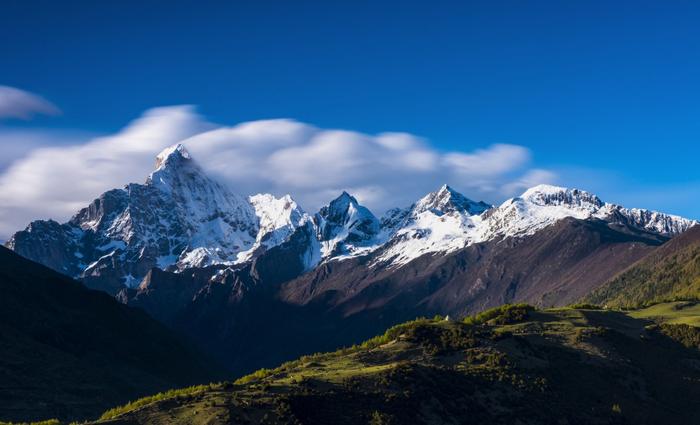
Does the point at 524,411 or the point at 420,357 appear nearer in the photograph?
the point at 524,411

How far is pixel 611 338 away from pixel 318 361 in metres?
49.0

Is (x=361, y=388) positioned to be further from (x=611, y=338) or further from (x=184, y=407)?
(x=611, y=338)

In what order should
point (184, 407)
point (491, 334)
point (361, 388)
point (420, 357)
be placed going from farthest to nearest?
point (491, 334), point (420, 357), point (361, 388), point (184, 407)

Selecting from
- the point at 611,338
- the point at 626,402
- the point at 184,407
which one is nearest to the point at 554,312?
the point at 611,338

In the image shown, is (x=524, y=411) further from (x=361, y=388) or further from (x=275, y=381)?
(x=275, y=381)

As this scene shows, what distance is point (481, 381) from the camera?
4309 inches

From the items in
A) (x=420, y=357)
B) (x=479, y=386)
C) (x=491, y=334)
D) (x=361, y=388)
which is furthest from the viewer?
(x=491, y=334)

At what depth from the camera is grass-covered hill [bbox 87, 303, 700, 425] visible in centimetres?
9206

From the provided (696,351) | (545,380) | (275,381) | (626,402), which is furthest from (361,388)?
(696,351)

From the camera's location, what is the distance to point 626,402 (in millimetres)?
114438

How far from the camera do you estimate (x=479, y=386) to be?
107750 mm

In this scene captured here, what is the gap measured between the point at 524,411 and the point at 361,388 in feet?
69.6

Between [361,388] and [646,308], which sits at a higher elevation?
[646,308]

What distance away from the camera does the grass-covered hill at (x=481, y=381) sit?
92.1m
